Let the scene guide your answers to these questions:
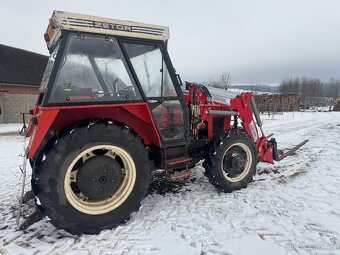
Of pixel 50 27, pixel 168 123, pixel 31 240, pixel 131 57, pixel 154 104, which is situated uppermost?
pixel 50 27

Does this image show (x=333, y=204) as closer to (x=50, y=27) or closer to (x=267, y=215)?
(x=267, y=215)

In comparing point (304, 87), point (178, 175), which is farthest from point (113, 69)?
point (304, 87)

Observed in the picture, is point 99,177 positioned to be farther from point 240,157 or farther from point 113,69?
point 240,157

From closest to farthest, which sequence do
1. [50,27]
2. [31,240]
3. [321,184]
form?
[31,240], [50,27], [321,184]

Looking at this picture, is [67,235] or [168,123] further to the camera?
[168,123]

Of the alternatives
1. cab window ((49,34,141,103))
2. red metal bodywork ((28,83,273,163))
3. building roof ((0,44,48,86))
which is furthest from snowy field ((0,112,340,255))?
building roof ((0,44,48,86))

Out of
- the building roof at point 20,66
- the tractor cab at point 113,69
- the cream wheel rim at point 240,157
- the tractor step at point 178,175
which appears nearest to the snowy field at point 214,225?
A: the cream wheel rim at point 240,157

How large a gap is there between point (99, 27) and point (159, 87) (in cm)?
109

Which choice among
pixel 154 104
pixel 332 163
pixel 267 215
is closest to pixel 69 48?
pixel 154 104

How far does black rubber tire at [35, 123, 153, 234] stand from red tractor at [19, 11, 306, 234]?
0.03 feet

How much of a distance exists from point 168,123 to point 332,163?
4.37m

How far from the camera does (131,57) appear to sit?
11.5 ft

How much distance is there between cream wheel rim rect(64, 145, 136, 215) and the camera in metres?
3.08

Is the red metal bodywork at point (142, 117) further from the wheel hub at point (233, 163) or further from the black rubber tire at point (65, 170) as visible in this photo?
the wheel hub at point (233, 163)
